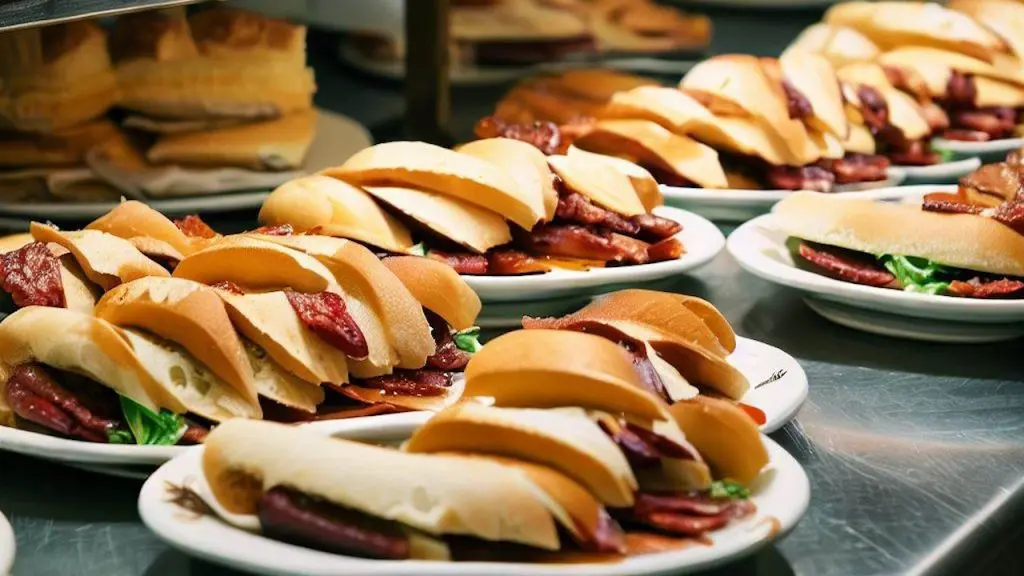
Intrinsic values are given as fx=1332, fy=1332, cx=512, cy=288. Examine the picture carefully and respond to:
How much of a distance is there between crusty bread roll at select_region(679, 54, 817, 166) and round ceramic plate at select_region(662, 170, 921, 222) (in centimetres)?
13

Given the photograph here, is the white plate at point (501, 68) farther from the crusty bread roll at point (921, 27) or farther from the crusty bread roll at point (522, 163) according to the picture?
the crusty bread roll at point (522, 163)

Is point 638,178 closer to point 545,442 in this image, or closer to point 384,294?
point 384,294

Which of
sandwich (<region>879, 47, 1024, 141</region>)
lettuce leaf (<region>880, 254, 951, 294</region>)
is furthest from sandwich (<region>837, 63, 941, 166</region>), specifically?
lettuce leaf (<region>880, 254, 951, 294</region>)

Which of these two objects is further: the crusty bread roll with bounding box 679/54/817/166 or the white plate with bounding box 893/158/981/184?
the white plate with bounding box 893/158/981/184

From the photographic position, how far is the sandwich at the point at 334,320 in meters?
1.43

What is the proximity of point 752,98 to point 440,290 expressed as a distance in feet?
3.73

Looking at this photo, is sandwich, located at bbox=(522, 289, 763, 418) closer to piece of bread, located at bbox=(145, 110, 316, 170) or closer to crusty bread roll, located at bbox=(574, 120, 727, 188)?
crusty bread roll, located at bbox=(574, 120, 727, 188)

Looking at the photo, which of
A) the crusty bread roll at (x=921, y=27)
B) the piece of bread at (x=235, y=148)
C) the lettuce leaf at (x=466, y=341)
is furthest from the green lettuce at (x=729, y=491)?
the crusty bread roll at (x=921, y=27)

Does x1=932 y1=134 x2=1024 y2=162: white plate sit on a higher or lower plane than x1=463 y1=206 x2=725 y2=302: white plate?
lower

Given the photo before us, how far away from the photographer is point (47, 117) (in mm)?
2506

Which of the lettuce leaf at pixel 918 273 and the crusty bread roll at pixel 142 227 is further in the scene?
the lettuce leaf at pixel 918 273

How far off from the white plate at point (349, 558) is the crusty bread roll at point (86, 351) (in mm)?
124

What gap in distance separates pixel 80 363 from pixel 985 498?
3.22 feet

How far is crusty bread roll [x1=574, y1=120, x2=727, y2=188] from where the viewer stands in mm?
2473
